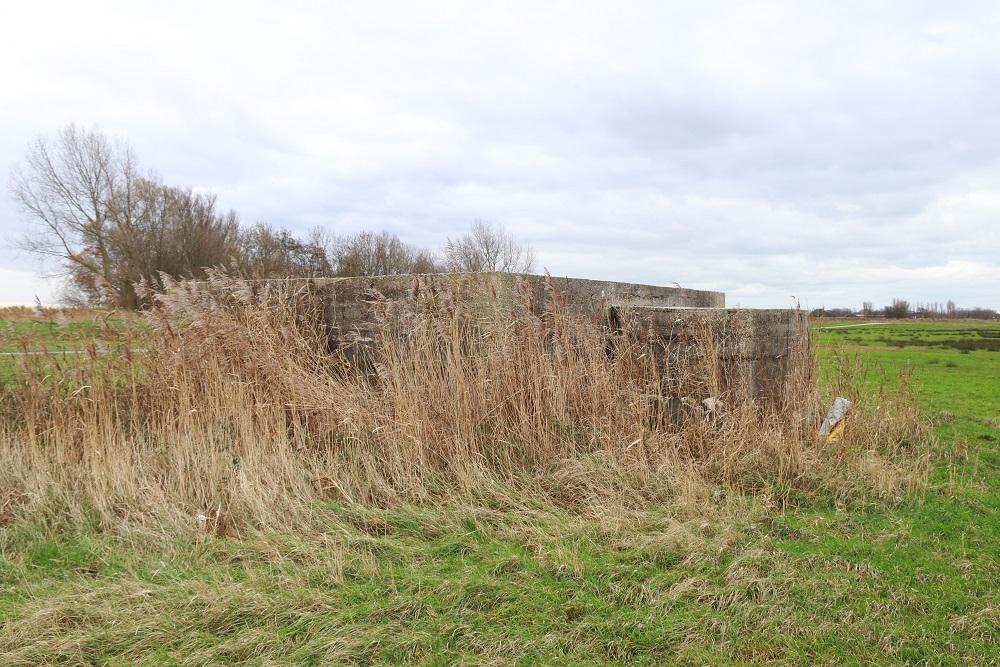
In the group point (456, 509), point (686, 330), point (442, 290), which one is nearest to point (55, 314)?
point (442, 290)

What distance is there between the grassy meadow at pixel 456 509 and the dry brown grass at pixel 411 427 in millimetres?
25

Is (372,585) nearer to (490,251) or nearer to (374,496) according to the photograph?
(374,496)

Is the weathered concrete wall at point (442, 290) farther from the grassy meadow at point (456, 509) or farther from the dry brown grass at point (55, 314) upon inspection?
the dry brown grass at point (55, 314)

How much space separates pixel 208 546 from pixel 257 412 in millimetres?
1287

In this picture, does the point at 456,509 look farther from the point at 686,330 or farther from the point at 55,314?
the point at 55,314

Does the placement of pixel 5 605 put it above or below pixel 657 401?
below

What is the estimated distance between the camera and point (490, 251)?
110 feet

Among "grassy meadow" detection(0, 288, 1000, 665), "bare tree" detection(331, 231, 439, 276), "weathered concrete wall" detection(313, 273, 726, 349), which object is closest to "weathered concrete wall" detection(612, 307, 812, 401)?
"grassy meadow" detection(0, 288, 1000, 665)

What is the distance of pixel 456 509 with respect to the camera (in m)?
3.37

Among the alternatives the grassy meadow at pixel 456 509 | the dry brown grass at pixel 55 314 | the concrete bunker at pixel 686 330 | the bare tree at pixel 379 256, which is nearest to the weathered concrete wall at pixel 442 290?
the concrete bunker at pixel 686 330

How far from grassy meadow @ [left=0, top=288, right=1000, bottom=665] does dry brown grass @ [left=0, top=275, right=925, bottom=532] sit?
25 mm

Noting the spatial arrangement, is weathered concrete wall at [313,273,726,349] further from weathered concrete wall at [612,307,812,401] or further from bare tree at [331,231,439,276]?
bare tree at [331,231,439,276]

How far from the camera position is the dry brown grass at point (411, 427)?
3615mm

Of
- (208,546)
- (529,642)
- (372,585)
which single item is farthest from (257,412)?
(529,642)
